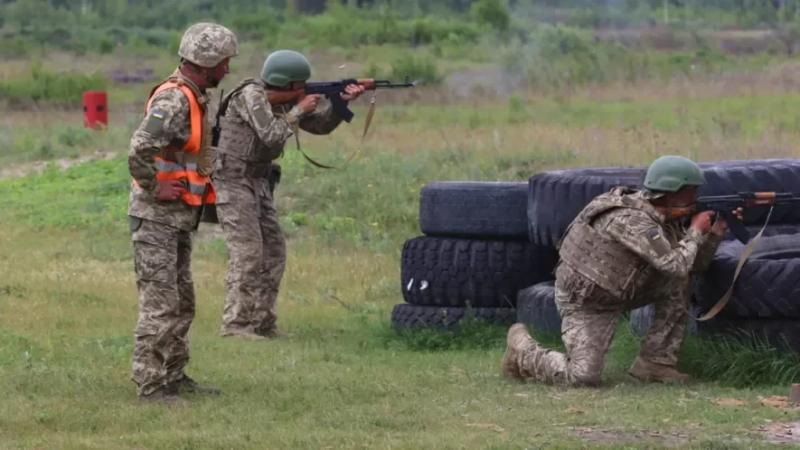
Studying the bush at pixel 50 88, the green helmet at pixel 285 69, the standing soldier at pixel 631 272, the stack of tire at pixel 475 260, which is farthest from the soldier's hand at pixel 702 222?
the bush at pixel 50 88

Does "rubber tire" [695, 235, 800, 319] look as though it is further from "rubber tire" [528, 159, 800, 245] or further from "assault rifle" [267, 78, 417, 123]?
"assault rifle" [267, 78, 417, 123]

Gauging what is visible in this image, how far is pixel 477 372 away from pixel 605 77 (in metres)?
28.4

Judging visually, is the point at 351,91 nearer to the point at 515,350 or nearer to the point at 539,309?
the point at 539,309

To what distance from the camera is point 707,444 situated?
769cm

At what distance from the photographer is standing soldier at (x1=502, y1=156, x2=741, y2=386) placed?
9.14 meters

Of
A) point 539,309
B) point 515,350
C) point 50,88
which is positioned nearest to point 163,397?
point 515,350

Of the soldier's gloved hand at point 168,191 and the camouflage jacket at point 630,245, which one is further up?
the soldier's gloved hand at point 168,191

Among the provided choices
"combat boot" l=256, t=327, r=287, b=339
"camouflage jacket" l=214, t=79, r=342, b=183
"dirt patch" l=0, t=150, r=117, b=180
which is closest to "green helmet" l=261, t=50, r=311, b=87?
"camouflage jacket" l=214, t=79, r=342, b=183

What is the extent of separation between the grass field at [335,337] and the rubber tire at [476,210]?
0.69 m

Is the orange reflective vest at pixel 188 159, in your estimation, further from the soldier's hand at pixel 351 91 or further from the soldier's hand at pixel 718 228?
the soldier's hand at pixel 351 91

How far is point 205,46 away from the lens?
9.02m

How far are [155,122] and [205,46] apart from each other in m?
0.50

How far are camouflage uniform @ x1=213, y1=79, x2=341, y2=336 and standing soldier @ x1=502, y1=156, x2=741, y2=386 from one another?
9.32ft

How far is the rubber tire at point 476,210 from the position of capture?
37.7ft
